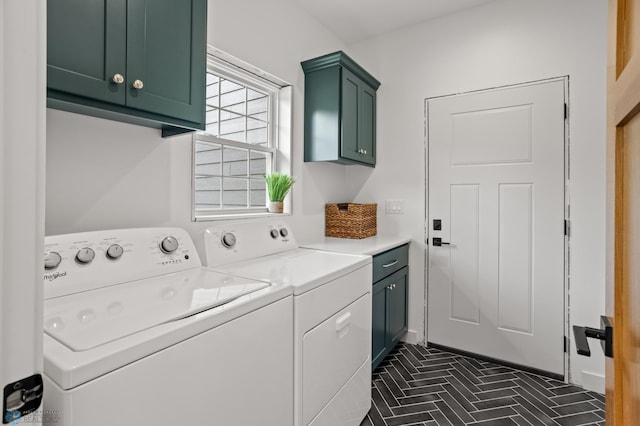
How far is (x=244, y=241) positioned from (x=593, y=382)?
2.56 metres

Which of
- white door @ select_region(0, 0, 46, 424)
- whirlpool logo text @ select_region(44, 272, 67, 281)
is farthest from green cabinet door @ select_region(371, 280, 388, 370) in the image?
white door @ select_region(0, 0, 46, 424)

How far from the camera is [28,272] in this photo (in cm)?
47

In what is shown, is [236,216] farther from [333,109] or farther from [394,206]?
[394,206]

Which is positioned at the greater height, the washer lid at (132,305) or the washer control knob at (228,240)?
the washer control knob at (228,240)

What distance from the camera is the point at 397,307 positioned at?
2707 mm

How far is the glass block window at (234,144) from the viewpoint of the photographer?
6.68 ft

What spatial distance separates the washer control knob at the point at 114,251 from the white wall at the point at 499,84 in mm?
2328

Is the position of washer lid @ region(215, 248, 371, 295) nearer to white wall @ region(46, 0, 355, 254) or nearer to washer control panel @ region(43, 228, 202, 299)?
washer control panel @ region(43, 228, 202, 299)

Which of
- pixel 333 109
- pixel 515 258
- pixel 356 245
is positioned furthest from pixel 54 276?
pixel 515 258

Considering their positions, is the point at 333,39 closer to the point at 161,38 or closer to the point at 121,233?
the point at 161,38

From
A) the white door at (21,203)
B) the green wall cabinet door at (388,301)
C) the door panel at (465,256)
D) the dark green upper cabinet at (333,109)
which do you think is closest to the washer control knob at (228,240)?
the green wall cabinet door at (388,301)

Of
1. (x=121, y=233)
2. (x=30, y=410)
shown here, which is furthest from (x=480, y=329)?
(x=30, y=410)

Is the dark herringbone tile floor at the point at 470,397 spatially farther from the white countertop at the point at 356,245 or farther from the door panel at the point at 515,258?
the white countertop at the point at 356,245

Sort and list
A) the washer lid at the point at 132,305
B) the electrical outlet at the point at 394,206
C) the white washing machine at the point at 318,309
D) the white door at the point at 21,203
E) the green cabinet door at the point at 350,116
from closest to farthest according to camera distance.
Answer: the white door at the point at 21,203 < the washer lid at the point at 132,305 < the white washing machine at the point at 318,309 < the green cabinet door at the point at 350,116 < the electrical outlet at the point at 394,206
